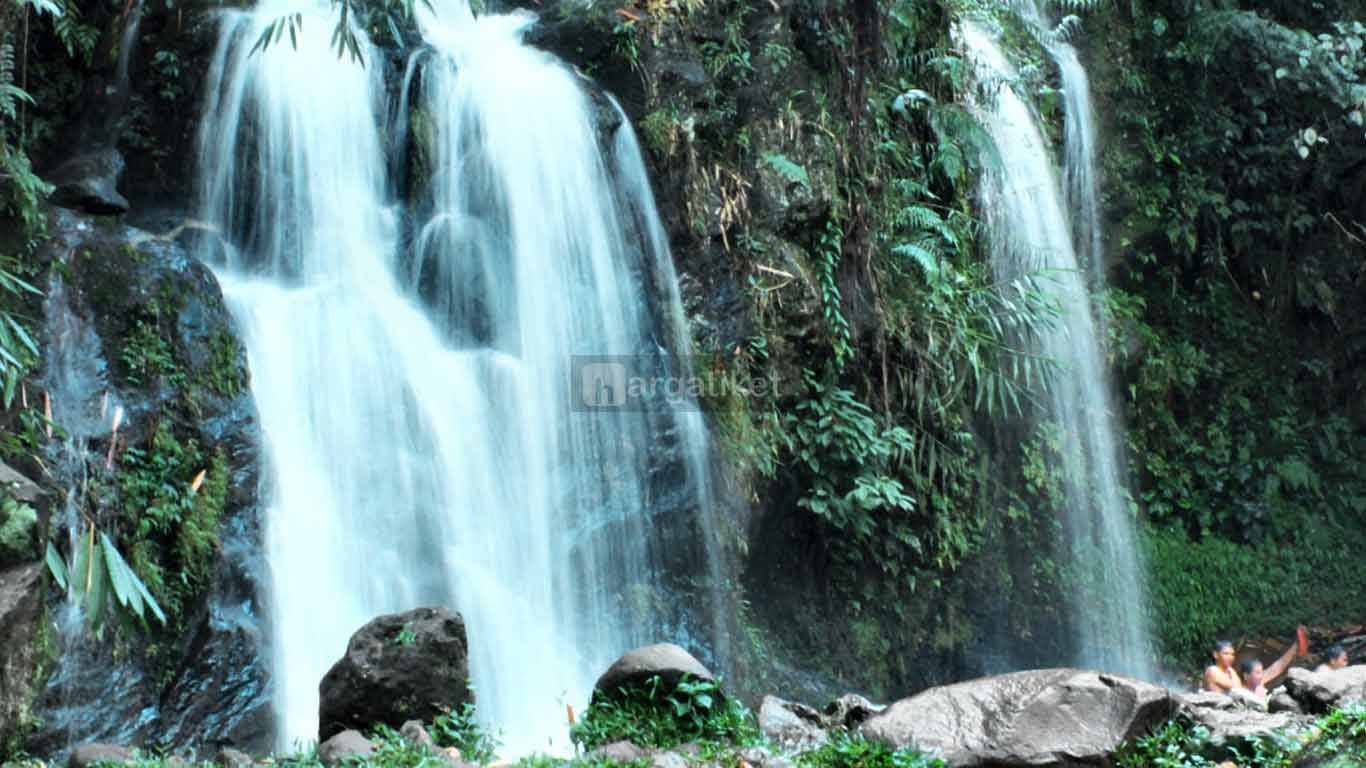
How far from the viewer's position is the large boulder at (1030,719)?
5.72 meters

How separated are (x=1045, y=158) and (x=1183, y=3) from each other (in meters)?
3.09

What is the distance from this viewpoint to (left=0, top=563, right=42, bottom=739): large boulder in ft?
17.8

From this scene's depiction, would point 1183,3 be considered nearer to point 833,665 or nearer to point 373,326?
point 833,665

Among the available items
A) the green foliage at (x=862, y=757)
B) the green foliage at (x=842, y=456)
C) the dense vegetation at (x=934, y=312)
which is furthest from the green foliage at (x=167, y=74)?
the green foliage at (x=862, y=757)

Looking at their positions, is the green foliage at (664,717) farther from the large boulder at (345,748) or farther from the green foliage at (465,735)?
the large boulder at (345,748)

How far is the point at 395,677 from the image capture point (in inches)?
257

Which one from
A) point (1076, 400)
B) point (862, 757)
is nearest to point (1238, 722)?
point (862, 757)

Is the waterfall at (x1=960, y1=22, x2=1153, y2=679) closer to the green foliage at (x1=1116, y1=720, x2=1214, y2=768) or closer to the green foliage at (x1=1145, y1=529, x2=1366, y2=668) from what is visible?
the green foliage at (x1=1145, y1=529, x2=1366, y2=668)

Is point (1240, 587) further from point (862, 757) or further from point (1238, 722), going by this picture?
point (862, 757)

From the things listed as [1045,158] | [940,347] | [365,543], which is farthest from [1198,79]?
[365,543]

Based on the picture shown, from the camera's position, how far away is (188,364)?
329 inches

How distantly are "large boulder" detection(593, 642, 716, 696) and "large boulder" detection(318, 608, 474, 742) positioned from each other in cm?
77

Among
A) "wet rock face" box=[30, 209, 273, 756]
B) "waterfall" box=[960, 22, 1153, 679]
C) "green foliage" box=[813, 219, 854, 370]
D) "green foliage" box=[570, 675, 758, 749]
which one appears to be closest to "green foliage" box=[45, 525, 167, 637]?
"wet rock face" box=[30, 209, 273, 756]

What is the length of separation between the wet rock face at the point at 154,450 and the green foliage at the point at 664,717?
227 cm
